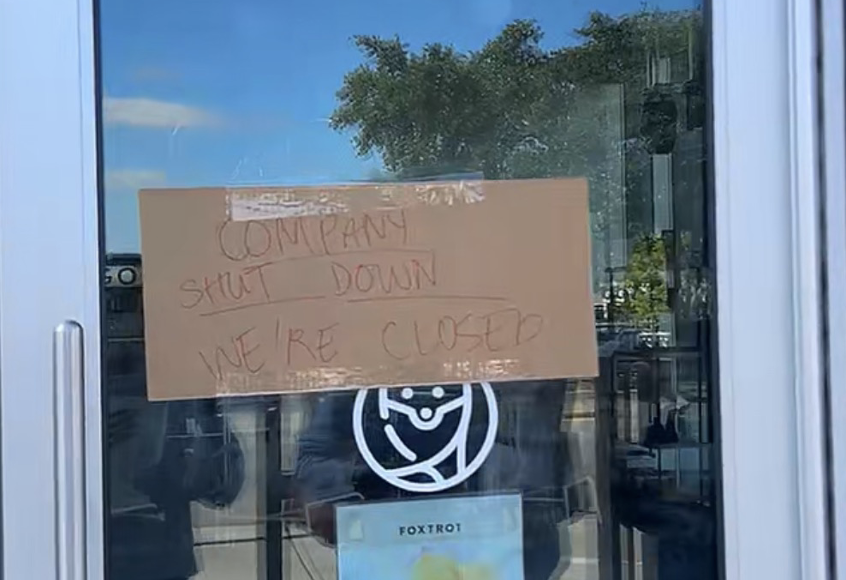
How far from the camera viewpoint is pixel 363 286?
1.23 m

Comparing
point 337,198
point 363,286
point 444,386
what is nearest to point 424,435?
point 444,386

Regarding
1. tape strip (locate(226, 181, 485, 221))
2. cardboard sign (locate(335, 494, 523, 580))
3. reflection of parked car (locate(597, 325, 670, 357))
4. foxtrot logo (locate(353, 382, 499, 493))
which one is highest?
tape strip (locate(226, 181, 485, 221))

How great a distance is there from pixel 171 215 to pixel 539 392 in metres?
0.52

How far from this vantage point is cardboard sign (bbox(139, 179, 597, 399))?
3.92 feet

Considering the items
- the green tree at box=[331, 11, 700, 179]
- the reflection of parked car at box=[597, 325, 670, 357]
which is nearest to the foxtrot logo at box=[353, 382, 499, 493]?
the reflection of parked car at box=[597, 325, 670, 357]

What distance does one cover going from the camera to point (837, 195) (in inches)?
49.2

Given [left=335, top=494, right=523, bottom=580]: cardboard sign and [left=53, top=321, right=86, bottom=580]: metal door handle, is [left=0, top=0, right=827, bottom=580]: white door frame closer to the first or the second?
[left=335, top=494, right=523, bottom=580]: cardboard sign

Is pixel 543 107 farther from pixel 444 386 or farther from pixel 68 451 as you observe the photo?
pixel 68 451

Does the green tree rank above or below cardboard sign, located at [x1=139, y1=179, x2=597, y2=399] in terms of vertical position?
above

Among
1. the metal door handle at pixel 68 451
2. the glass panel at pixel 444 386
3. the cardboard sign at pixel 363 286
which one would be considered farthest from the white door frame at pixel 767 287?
the metal door handle at pixel 68 451

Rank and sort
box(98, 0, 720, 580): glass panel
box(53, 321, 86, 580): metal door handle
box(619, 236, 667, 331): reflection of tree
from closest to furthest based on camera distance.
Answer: box(53, 321, 86, 580): metal door handle < box(98, 0, 720, 580): glass panel < box(619, 236, 667, 331): reflection of tree

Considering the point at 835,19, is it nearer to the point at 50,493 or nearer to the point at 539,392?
the point at 539,392

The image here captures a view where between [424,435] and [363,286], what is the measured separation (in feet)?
0.69

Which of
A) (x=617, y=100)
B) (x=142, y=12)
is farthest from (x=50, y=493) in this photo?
(x=617, y=100)
